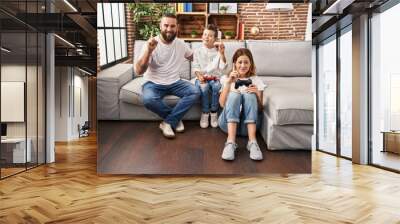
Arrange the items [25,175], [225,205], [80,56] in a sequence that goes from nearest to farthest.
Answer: [225,205]
[25,175]
[80,56]

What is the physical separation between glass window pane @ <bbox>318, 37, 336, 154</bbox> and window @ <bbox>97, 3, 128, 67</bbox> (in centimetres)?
493

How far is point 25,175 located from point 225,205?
3.32m

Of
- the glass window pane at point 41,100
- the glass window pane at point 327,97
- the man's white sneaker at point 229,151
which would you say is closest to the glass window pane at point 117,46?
the man's white sneaker at point 229,151

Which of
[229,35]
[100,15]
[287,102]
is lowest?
[287,102]

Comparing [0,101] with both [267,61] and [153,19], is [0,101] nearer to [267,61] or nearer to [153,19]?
[153,19]

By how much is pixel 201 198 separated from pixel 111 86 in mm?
1756

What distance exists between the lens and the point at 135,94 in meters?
4.94

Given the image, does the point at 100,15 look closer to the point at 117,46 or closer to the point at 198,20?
the point at 117,46

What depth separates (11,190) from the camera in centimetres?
476

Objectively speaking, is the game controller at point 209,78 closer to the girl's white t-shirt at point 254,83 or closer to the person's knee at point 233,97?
the girl's white t-shirt at point 254,83

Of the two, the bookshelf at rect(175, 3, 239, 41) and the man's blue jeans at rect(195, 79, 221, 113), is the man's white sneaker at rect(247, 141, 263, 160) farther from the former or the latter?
the bookshelf at rect(175, 3, 239, 41)

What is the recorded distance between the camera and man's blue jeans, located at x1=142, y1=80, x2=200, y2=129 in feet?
16.2

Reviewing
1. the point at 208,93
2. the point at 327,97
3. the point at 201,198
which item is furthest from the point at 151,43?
the point at 327,97

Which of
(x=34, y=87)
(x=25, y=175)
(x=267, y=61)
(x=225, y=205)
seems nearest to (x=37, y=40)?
(x=34, y=87)
